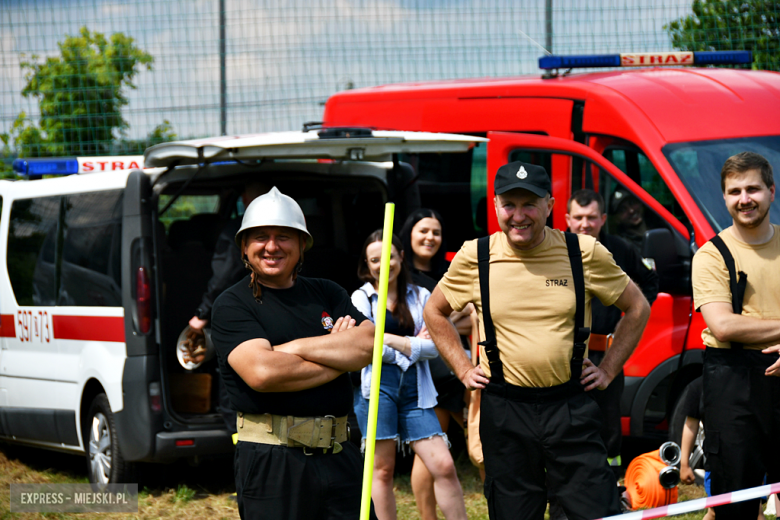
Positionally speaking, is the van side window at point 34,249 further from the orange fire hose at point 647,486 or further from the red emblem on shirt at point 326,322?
the orange fire hose at point 647,486

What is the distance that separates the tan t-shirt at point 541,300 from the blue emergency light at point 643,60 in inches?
163

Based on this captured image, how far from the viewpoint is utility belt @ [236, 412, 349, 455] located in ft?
11.9

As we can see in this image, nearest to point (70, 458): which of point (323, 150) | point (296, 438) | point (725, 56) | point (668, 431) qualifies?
point (323, 150)

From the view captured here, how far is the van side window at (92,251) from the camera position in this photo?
20.6 ft

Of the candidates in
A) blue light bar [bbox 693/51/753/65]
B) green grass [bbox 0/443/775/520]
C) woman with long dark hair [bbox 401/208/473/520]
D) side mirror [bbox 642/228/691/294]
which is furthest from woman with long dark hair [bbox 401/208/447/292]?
blue light bar [bbox 693/51/753/65]

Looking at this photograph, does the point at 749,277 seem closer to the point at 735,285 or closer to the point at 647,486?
the point at 735,285

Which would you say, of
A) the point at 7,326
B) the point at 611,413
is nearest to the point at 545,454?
the point at 611,413

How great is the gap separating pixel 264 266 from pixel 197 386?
2989 mm

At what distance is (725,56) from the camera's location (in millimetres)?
8742

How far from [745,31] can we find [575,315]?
8352 mm

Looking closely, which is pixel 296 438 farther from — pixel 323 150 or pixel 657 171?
pixel 657 171

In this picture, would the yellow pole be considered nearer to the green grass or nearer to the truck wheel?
the green grass

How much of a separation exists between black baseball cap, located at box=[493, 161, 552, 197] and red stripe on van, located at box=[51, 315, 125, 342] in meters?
3.04

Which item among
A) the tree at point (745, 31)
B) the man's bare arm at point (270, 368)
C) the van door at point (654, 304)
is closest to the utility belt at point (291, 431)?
the man's bare arm at point (270, 368)
